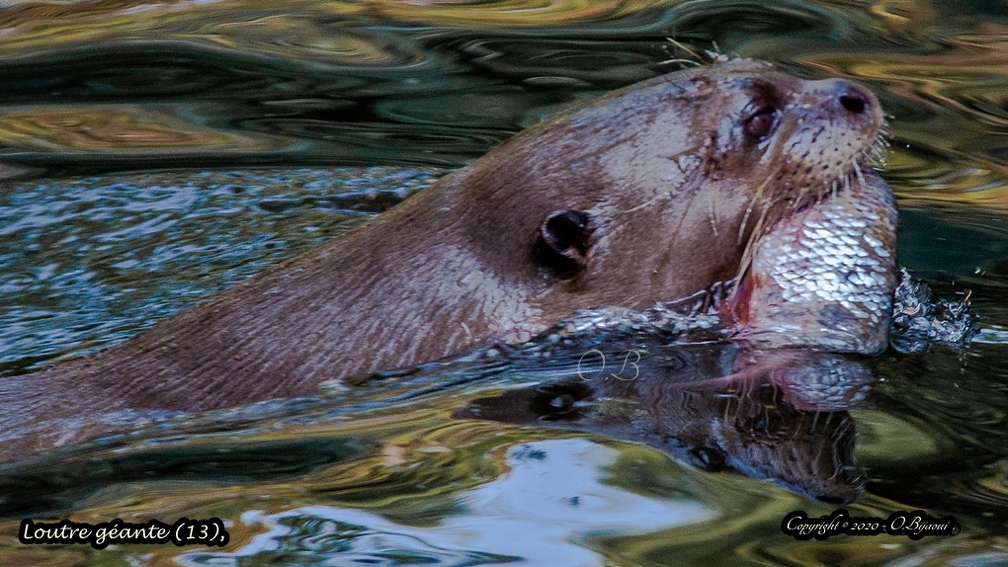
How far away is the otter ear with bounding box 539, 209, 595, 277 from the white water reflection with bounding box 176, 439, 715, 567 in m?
0.88

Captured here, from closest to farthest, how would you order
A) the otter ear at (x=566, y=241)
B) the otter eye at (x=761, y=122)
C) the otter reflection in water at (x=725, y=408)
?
the otter reflection in water at (x=725, y=408)
the otter ear at (x=566, y=241)
the otter eye at (x=761, y=122)

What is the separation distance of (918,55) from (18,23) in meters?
5.13

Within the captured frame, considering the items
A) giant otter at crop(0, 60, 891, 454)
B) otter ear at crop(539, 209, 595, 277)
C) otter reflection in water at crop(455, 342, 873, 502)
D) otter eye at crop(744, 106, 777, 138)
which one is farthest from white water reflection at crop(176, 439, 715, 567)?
otter eye at crop(744, 106, 777, 138)

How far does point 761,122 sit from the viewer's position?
4199mm

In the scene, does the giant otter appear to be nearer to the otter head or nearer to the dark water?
the otter head

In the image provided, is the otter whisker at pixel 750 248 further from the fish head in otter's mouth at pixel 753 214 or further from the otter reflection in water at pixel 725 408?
the otter reflection in water at pixel 725 408

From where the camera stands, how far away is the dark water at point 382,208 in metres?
3.06

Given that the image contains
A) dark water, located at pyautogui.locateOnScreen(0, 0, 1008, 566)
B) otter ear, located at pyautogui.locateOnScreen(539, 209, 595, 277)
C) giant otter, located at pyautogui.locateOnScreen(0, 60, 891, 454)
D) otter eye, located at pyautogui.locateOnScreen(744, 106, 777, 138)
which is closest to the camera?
dark water, located at pyautogui.locateOnScreen(0, 0, 1008, 566)

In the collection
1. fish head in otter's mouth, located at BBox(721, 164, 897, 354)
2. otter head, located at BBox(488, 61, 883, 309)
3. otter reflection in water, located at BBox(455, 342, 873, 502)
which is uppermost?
otter head, located at BBox(488, 61, 883, 309)

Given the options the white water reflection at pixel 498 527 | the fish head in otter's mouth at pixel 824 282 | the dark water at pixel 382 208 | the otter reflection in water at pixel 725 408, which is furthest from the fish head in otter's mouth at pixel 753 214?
the white water reflection at pixel 498 527

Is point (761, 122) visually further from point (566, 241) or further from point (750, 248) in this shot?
point (566, 241)

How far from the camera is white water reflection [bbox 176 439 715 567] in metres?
2.92

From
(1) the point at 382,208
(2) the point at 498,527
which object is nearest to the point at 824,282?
(2) the point at 498,527

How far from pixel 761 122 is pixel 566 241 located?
2.35ft
